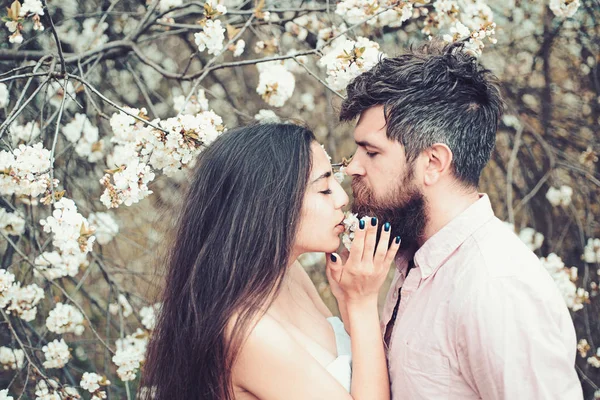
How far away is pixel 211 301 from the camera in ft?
5.50

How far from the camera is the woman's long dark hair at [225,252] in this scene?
163 centimetres

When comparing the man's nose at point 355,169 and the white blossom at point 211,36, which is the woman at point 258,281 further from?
the white blossom at point 211,36

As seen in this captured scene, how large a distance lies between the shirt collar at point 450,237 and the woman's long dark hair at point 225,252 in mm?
396

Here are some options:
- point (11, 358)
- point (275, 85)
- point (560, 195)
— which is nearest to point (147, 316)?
point (11, 358)

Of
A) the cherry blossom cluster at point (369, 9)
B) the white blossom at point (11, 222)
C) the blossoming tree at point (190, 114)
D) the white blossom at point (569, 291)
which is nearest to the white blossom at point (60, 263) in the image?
the blossoming tree at point (190, 114)

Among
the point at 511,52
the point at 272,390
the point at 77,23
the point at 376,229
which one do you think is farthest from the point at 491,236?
the point at 77,23

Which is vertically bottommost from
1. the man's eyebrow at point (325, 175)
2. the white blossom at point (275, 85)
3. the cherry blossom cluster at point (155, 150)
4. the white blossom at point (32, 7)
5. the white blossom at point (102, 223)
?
the man's eyebrow at point (325, 175)

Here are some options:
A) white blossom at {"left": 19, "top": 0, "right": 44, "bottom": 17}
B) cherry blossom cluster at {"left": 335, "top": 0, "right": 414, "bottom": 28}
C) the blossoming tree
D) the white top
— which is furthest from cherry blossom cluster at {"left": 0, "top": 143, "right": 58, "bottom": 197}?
cherry blossom cluster at {"left": 335, "top": 0, "right": 414, "bottom": 28}

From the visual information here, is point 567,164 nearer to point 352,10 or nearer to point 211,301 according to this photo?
point 352,10

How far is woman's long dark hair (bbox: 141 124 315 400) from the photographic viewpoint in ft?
5.33

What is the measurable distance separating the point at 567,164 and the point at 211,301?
2.38 m

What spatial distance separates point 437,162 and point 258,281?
0.65m

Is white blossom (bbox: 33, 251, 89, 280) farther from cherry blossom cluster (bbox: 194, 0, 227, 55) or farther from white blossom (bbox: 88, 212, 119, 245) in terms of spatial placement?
cherry blossom cluster (bbox: 194, 0, 227, 55)

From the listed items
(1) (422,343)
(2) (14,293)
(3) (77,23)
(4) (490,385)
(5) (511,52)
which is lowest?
(4) (490,385)
